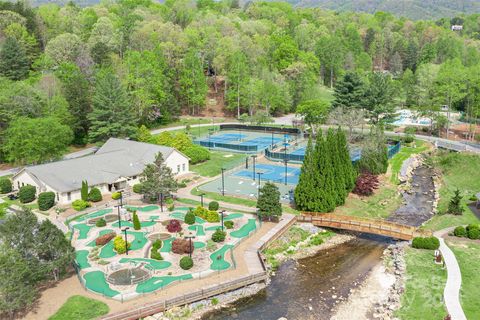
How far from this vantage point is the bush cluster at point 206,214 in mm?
42406

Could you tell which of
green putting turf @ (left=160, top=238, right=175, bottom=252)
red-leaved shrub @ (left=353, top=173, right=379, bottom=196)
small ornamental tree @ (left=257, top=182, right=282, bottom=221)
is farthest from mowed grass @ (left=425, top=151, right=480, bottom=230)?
green putting turf @ (left=160, top=238, right=175, bottom=252)

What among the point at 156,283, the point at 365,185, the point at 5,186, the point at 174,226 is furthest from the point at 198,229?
the point at 5,186

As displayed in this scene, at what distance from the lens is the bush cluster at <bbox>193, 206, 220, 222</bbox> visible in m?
42.4

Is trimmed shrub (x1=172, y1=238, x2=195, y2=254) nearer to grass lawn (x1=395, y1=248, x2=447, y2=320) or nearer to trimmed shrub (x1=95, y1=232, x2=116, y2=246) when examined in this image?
trimmed shrub (x1=95, y1=232, x2=116, y2=246)

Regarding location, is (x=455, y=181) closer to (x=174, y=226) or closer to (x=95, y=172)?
(x=174, y=226)

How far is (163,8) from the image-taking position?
150 m

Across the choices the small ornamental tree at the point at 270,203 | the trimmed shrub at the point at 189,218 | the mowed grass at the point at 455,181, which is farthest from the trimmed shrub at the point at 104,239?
the mowed grass at the point at 455,181

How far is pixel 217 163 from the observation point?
6350 centimetres

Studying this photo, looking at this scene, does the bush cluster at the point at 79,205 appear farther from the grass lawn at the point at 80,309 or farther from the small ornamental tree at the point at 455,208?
the small ornamental tree at the point at 455,208

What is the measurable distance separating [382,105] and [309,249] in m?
45.6

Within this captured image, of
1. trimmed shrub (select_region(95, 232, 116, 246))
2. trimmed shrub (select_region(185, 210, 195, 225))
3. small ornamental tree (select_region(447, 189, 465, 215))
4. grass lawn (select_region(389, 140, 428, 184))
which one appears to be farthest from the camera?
grass lawn (select_region(389, 140, 428, 184))

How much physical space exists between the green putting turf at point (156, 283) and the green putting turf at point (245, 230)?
807cm

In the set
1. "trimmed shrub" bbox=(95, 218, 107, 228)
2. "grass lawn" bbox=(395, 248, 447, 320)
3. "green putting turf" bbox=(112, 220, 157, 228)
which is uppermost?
"trimmed shrub" bbox=(95, 218, 107, 228)

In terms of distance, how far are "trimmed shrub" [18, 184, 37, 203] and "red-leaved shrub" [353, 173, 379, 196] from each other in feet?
111
